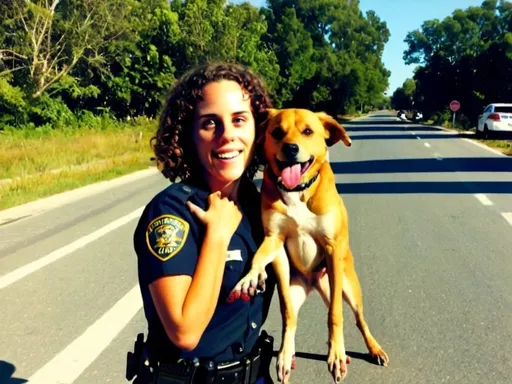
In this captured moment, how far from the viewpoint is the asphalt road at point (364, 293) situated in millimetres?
4188

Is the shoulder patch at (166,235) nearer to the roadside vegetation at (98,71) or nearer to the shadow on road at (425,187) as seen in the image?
the roadside vegetation at (98,71)

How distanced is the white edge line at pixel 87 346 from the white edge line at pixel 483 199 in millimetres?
7577

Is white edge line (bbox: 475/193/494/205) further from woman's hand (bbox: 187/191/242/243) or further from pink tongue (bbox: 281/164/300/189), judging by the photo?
woman's hand (bbox: 187/191/242/243)

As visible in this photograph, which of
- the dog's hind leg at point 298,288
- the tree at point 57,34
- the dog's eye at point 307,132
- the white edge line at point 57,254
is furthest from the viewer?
the tree at point 57,34

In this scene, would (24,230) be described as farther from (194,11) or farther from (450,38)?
(450,38)

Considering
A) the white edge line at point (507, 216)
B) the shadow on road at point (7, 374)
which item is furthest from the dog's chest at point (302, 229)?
the white edge line at point (507, 216)

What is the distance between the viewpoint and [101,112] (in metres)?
45.8

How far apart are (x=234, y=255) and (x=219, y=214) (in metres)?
0.20

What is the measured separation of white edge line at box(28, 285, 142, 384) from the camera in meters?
4.04

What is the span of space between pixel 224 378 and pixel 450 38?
→ 8038cm

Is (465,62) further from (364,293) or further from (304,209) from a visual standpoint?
(304,209)

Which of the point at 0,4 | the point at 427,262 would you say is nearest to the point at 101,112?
the point at 0,4

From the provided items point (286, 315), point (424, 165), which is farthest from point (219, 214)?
point (424, 165)

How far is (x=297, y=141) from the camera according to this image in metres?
2.43
